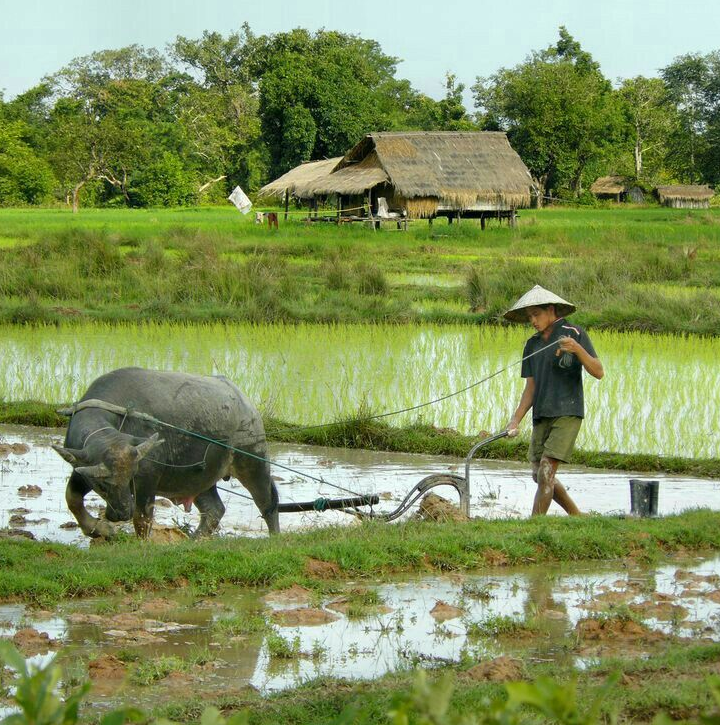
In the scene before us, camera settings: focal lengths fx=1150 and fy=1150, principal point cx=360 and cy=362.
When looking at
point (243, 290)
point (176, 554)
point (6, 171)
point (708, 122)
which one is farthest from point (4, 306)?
point (708, 122)

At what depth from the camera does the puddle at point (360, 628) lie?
3.89m

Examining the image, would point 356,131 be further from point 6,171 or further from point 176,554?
point 176,554

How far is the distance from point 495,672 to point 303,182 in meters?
30.9

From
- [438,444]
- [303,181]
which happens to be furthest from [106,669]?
[303,181]

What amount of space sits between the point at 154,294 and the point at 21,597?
12.1 m

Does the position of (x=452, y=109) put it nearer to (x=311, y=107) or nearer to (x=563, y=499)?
(x=311, y=107)

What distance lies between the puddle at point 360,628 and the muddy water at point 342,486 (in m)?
1.60

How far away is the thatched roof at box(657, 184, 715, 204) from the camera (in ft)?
159

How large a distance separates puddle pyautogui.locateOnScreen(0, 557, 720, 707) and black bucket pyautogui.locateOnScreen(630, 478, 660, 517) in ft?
3.13

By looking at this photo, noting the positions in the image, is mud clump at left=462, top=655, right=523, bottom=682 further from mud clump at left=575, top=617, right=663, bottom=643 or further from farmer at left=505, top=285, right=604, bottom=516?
farmer at left=505, top=285, right=604, bottom=516

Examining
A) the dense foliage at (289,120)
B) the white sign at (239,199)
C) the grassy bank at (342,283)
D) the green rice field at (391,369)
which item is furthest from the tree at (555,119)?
the green rice field at (391,369)

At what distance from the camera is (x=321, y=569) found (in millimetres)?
5188

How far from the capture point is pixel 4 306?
Answer: 15461mm

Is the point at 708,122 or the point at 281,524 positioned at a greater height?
the point at 708,122
